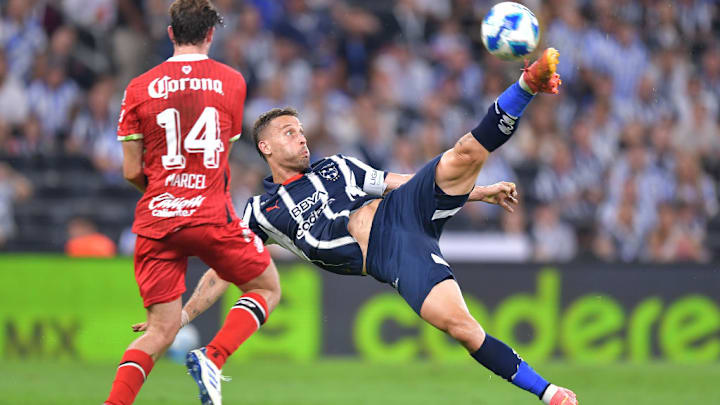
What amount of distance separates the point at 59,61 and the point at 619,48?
8278 millimetres

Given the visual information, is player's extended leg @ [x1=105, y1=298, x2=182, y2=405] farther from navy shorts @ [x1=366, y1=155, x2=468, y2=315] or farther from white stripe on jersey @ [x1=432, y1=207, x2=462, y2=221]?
white stripe on jersey @ [x1=432, y1=207, x2=462, y2=221]

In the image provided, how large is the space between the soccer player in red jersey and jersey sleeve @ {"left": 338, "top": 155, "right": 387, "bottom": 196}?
3.67 feet

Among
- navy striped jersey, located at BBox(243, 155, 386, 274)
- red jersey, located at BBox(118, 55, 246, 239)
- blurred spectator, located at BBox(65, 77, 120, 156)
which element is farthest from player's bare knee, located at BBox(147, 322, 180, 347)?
blurred spectator, located at BBox(65, 77, 120, 156)

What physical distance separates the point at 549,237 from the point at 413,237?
768 centimetres

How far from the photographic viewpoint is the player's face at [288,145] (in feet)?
22.8

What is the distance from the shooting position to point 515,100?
20.1 ft

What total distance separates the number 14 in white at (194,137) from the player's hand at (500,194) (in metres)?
1.64

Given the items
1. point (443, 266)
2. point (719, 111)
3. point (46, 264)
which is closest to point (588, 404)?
point (443, 266)

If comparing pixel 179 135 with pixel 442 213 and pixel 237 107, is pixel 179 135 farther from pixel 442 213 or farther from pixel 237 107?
pixel 442 213

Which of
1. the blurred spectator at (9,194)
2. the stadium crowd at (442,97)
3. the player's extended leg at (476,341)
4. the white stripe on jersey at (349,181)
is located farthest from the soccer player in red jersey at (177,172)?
the blurred spectator at (9,194)

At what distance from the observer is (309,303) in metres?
11.9

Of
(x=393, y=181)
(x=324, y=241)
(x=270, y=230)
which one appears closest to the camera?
(x=324, y=241)

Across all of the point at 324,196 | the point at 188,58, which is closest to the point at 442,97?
the point at 324,196

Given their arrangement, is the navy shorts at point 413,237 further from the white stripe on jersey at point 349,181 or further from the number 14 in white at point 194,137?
the number 14 in white at point 194,137
